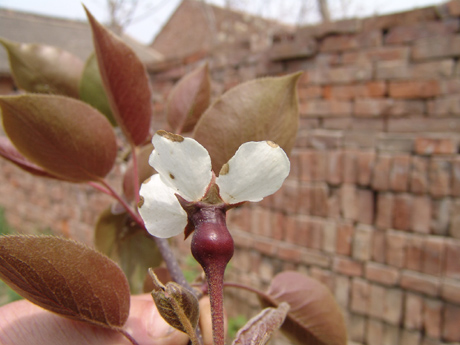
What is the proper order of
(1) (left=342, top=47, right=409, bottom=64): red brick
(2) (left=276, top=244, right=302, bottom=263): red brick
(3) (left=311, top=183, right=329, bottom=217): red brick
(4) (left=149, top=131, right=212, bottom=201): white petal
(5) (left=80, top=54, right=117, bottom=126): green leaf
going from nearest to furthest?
(4) (left=149, top=131, right=212, bottom=201): white petal < (5) (left=80, top=54, right=117, bottom=126): green leaf < (1) (left=342, top=47, right=409, bottom=64): red brick < (3) (left=311, top=183, right=329, bottom=217): red brick < (2) (left=276, top=244, right=302, bottom=263): red brick

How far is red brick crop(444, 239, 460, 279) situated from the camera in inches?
67.6

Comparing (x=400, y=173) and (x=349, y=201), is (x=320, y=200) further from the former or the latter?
(x=400, y=173)

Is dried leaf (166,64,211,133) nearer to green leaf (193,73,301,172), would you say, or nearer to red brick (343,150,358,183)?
green leaf (193,73,301,172)

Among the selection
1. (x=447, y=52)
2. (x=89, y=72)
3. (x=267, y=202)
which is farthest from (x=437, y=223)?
(x=89, y=72)

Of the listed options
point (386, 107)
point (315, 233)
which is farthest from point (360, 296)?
point (386, 107)

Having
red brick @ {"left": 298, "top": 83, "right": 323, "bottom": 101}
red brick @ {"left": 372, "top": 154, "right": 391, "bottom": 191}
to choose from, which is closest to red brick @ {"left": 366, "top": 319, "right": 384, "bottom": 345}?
red brick @ {"left": 372, "top": 154, "right": 391, "bottom": 191}

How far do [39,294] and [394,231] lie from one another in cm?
191

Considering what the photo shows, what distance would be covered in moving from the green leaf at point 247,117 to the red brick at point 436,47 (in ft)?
5.91

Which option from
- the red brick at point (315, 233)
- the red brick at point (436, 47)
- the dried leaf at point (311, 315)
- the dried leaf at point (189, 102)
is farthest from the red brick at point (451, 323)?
the dried leaf at point (189, 102)

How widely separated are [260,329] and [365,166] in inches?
73.4

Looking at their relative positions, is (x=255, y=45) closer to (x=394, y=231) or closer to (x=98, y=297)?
(x=394, y=231)

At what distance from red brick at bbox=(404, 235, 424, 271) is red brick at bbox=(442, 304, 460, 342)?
0.21 meters

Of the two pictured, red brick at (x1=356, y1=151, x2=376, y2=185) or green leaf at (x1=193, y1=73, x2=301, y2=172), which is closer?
green leaf at (x1=193, y1=73, x2=301, y2=172)

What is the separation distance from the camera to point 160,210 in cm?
23
